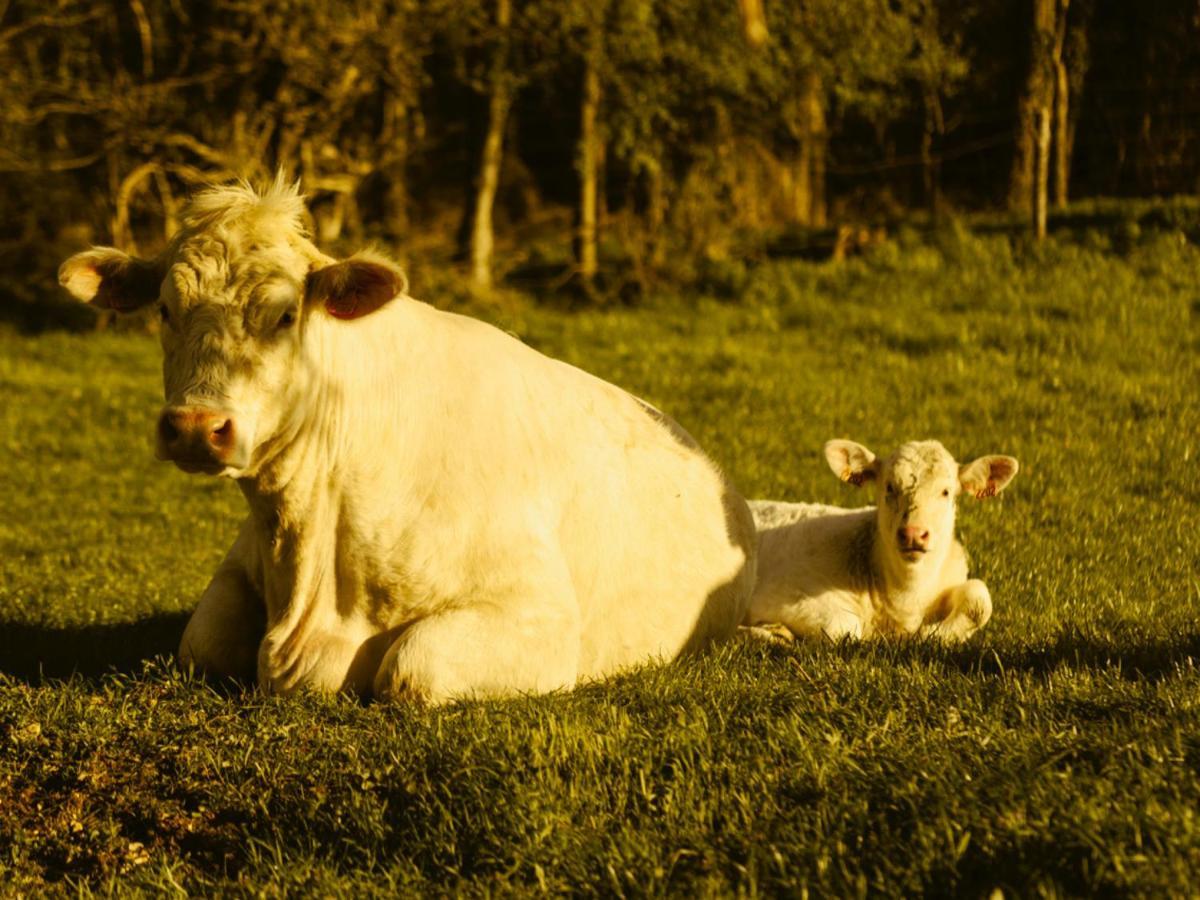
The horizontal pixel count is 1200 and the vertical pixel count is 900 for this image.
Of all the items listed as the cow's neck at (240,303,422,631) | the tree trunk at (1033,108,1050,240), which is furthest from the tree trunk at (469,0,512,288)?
the cow's neck at (240,303,422,631)

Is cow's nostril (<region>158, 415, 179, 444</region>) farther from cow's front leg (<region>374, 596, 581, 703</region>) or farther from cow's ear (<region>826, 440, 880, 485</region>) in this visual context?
cow's ear (<region>826, 440, 880, 485</region>)

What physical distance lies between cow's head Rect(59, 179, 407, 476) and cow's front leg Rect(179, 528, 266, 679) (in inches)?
35.0

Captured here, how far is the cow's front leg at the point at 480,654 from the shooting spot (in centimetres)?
589

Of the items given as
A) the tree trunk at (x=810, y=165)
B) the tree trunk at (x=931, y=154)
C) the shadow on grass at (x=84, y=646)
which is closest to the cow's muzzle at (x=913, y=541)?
the shadow on grass at (x=84, y=646)

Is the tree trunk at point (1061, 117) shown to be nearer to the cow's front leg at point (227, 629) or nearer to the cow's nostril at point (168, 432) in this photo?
the cow's front leg at point (227, 629)

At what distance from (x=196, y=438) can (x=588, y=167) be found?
49.5 feet

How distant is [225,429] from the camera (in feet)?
18.5

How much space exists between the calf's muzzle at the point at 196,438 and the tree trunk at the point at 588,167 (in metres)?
14.6

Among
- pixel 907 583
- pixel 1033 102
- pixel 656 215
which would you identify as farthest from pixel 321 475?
pixel 656 215

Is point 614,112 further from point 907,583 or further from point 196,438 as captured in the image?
point 196,438

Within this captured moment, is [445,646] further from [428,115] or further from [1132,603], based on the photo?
[428,115]

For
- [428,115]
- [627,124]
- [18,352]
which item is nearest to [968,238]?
[627,124]

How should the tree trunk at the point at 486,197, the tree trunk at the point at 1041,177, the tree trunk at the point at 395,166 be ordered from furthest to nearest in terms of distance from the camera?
the tree trunk at the point at 395,166 → the tree trunk at the point at 486,197 → the tree trunk at the point at 1041,177

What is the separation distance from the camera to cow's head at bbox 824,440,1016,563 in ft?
27.0
